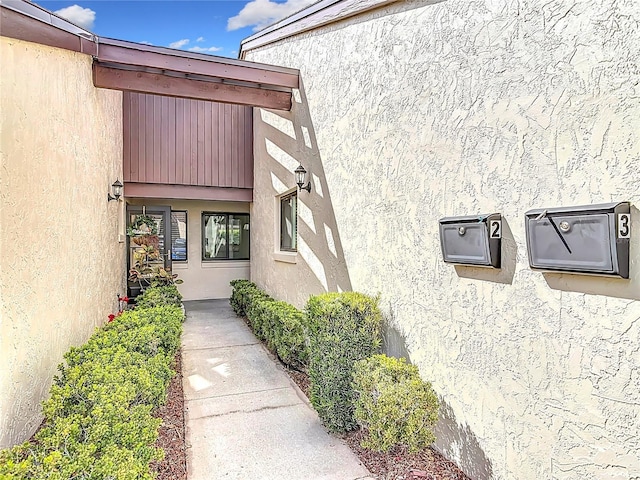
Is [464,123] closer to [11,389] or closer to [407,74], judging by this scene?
[407,74]

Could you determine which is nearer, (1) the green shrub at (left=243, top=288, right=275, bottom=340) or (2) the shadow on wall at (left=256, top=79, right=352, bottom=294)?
(2) the shadow on wall at (left=256, top=79, right=352, bottom=294)

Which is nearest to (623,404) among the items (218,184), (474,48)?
(474,48)

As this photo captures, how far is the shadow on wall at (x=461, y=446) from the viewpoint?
3030mm

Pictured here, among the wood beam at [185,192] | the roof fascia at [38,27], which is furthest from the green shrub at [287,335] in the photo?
the wood beam at [185,192]

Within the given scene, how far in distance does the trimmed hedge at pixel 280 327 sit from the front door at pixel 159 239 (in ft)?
10.2

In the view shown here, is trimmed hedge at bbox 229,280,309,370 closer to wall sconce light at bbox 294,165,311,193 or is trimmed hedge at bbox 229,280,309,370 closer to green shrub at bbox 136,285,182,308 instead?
green shrub at bbox 136,285,182,308

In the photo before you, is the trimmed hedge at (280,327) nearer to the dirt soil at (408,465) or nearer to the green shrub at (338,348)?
the green shrub at (338,348)

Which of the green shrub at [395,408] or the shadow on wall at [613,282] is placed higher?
the shadow on wall at [613,282]

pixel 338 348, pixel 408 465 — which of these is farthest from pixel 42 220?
pixel 408 465

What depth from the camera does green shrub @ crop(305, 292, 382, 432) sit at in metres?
3.89

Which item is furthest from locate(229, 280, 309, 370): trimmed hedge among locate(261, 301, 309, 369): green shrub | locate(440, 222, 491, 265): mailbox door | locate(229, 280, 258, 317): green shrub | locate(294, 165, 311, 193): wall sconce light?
locate(294, 165, 311, 193): wall sconce light

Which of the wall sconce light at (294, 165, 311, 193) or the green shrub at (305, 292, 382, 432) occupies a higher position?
the wall sconce light at (294, 165, 311, 193)

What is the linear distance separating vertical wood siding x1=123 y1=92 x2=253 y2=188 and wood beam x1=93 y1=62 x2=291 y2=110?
4.18 m

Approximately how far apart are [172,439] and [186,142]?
8.65 metres
